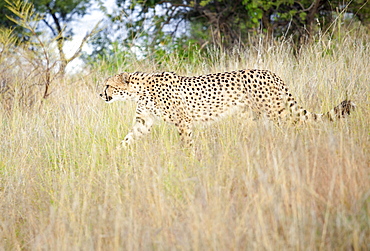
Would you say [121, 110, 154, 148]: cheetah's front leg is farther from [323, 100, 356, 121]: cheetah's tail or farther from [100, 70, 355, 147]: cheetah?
[323, 100, 356, 121]: cheetah's tail

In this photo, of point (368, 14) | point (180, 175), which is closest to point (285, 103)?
point (180, 175)

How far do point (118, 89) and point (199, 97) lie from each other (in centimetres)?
78

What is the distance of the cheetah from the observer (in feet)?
14.3

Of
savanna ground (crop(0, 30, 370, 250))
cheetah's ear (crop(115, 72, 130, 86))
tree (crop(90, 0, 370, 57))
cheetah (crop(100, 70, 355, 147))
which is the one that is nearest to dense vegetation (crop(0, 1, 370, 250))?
savanna ground (crop(0, 30, 370, 250))

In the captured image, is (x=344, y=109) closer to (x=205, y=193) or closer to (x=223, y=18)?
(x=205, y=193)

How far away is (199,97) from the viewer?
4.48 meters

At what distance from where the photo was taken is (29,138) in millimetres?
5020

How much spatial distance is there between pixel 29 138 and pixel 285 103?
104 inches

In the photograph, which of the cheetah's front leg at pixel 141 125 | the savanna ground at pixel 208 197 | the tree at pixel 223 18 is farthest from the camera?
the tree at pixel 223 18

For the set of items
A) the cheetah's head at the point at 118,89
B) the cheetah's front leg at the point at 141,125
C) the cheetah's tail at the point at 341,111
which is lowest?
the cheetah's front leg at the point at 141,125

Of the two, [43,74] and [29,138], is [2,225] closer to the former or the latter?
[29,138]

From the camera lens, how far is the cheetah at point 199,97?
14.3 feet

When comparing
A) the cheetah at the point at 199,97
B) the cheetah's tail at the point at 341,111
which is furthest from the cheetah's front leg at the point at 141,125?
the cheetah's tail at the point at 341,111

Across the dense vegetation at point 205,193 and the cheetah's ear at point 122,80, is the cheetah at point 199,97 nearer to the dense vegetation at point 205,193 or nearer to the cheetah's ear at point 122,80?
the cheetah's ear at point 122,80
